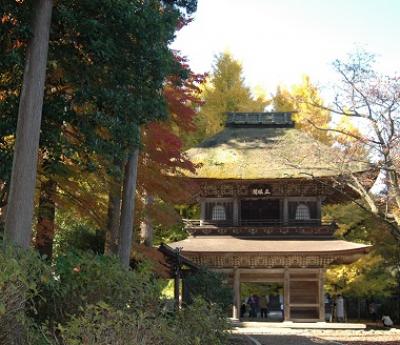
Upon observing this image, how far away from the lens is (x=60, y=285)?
663cm

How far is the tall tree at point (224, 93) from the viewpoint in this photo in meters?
31.7

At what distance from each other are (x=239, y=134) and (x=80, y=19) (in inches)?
659

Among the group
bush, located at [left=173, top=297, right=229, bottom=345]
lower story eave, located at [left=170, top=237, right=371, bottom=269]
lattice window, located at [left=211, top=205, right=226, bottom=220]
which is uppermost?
lattice window, located at [left=211, top=205, right=226, bottom=220]

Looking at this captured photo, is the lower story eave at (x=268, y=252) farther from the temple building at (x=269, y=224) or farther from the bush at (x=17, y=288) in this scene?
the bush at (x=17, y=288)

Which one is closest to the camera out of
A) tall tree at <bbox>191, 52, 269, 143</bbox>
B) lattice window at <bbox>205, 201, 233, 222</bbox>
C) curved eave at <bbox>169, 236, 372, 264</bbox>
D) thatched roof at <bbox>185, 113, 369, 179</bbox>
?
curved eave at <bbox>169, 236, 372, 264</bbox>

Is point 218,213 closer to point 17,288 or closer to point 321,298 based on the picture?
point 321,298

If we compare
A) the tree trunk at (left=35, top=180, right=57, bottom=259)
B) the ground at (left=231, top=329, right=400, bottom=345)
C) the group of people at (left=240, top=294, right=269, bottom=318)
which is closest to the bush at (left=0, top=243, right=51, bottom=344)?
the tree trunk at (left=35, top=180, right=57, bottom=259)

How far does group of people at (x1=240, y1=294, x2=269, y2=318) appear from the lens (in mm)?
27922

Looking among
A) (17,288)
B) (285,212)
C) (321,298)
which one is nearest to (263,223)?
(285,212)

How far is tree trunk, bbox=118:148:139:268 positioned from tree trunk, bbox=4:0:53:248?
3503 millimetres

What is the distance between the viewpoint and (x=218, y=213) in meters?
23.4

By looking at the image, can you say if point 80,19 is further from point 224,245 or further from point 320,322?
point 320,322

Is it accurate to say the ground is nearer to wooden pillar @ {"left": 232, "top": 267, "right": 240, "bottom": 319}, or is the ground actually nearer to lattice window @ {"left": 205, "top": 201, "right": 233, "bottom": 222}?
wooden pillar @ {"left": 232, "top": 267, "right": 240, "bottom": 319}

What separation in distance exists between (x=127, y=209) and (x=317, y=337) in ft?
28.2
